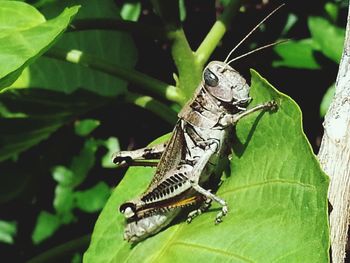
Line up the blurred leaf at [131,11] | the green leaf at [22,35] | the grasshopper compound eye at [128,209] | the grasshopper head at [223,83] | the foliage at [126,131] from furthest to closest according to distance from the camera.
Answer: the blurred leaf at [131,11] → the grasshopper compound eye at [128,209] → the grasshopper head at [223,83] → the green leaf at [22,35] → the foliage at [126,131]

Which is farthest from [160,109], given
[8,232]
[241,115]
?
[8,232]

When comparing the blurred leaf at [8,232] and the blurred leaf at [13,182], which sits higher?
the blurred leaf at [13,182]

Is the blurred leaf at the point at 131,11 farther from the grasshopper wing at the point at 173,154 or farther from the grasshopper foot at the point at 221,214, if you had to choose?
the grasshopper foot at the point at 221,214

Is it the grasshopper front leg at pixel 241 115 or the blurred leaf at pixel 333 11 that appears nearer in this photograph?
the grasshopper front leg at pixel 241 115

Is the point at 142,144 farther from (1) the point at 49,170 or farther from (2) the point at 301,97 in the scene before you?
(2) the point at 301,97

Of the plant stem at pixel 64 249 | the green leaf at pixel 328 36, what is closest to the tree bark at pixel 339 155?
the green leaf at pixel 328 36

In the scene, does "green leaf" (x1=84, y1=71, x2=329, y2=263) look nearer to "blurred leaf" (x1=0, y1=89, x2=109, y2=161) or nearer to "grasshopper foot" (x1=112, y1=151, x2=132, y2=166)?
"grasshopper foot" (x1=112, y1=151, x2=132, y2=166)

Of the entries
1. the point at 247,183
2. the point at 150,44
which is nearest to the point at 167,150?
the point at 247,183

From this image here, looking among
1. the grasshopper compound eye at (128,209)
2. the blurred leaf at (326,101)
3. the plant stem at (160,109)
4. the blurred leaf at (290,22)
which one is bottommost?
the grasshopper compound eye at (128,209)
